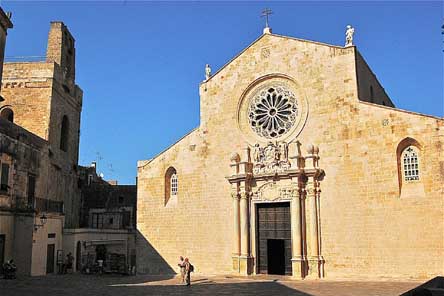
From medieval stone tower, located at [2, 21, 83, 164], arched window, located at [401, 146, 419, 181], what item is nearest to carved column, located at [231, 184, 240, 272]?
arched window, located at [401, 146, 419, 181]

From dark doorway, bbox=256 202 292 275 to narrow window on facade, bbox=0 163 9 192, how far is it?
11.7 metres

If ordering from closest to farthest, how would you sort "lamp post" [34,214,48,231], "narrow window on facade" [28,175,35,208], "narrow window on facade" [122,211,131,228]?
"lamp post" [34,214,48,231], "narrow window on facade" [28,175,35,208], "narrow window on facade" [122,211,131,228]

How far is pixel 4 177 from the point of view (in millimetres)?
20250

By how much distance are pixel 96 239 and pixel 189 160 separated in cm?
969

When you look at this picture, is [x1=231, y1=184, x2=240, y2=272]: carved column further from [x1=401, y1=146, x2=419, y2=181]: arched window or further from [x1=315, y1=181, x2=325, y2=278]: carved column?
[x1=401, y1=146, x2=419, y2=181]: arched window

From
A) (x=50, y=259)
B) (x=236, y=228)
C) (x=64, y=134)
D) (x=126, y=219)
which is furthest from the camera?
(x=126, y=219)

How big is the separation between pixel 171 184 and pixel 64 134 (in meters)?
10.9

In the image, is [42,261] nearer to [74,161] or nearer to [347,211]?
[74,161]

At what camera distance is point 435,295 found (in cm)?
713

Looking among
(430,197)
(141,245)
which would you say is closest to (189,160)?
(141,245)

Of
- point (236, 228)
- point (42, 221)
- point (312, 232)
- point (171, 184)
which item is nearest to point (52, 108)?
point (42, 221)

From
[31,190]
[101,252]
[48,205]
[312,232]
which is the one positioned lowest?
[101,252]

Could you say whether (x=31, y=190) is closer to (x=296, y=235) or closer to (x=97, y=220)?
(x=97, y=220)

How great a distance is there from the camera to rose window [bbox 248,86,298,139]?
20984mm
